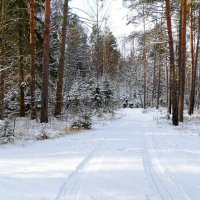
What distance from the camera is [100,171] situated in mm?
7527

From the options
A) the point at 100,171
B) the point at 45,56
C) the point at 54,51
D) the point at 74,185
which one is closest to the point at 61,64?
the point at 45,56

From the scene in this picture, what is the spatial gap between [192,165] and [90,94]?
26.7 m

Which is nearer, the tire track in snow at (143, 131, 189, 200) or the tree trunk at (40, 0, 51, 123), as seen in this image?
the tire track in snow at (143, 131, 189, 200)

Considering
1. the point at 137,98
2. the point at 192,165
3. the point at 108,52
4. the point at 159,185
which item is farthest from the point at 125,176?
the point at 137,98

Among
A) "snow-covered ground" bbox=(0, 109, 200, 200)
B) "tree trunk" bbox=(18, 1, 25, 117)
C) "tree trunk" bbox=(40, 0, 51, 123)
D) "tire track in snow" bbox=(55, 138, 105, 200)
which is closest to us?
"tire track in snow" bbox=(55, 138, 105, 200)

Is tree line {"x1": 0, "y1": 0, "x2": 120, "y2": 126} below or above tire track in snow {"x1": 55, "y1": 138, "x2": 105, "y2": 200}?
above

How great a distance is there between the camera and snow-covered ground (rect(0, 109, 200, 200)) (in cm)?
588

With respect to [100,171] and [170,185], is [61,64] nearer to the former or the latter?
[100,171]

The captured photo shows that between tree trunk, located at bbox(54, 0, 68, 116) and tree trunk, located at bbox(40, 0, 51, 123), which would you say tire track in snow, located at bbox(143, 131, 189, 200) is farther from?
tree trunk, located at bbox(54, 0, 68, 116)

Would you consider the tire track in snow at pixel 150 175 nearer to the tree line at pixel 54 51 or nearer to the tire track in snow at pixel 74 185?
the tire track in snow at pixel 74 185

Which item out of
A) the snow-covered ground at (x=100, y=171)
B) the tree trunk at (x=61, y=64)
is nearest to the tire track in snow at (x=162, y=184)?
the snow-covered ground at (x=100, y=171)

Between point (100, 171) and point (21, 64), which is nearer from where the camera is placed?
point (100, 171)

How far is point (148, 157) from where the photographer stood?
914 cm

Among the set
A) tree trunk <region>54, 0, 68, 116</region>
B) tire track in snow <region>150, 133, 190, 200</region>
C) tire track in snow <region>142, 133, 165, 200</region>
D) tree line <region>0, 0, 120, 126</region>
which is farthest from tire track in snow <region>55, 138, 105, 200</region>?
tree trunk <region>54, 0, 68, 116</region>
